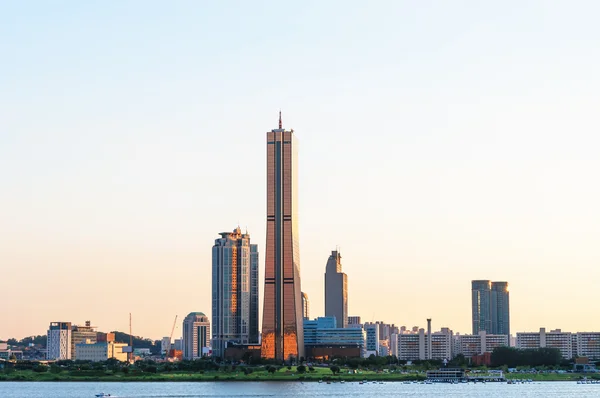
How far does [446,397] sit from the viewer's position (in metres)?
191

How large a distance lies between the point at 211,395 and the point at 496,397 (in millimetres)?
49254

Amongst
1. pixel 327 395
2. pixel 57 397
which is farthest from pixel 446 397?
pixel 57 397

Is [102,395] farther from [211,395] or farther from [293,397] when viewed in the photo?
[293,397]

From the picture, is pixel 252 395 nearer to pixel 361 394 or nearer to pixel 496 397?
pixel 361 394

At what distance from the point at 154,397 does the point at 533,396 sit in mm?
65487

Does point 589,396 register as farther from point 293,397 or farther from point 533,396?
point 293,397

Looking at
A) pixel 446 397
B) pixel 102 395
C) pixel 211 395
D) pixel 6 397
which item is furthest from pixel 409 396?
pixel 6 397

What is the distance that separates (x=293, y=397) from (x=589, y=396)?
50.6 meters

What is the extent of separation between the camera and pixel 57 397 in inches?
7726

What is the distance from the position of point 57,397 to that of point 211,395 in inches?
1047

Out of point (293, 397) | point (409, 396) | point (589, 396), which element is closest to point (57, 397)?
point (293, 397)

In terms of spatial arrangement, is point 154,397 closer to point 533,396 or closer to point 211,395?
point 211,395

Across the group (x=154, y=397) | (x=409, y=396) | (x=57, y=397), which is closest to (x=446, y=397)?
(x=409, y=396)

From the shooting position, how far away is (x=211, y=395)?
199 m
